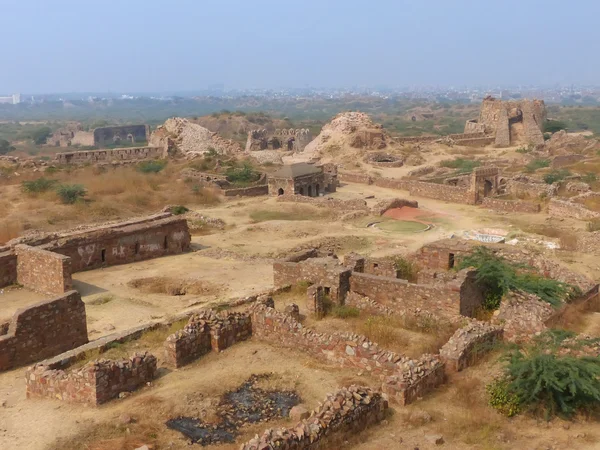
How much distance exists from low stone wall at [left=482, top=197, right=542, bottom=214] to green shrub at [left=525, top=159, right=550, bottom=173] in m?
11.5

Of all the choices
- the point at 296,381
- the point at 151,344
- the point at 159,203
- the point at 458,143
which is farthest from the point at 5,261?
the point at 458,143

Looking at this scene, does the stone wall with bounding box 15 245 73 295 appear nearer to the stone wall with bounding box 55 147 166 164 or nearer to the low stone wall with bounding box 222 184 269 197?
the low stone wall with bounding box 222 184 269 197

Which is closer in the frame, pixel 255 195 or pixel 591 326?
pixel 591 326

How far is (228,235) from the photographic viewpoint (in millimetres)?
27703

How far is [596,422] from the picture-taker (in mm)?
9023

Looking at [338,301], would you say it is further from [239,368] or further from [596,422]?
[596,422]

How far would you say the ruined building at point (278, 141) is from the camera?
63.2 meters

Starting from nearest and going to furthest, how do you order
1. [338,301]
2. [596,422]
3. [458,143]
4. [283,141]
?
[596,422] < [338,301] < [458,143] < [283,141]

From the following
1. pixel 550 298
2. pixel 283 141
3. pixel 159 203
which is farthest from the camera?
pixel 283 141

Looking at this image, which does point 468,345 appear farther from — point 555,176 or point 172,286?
point 555,176

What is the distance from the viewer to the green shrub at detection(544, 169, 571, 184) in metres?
37.7

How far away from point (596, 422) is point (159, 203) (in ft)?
90.7

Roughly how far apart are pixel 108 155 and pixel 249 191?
16.5 m

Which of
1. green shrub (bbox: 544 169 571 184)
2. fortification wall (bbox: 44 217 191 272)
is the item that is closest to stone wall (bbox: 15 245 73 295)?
fortification wall (bbox: 44 217 191 272)
